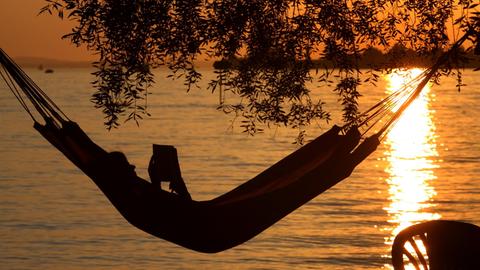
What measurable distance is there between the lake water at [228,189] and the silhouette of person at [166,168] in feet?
28.5

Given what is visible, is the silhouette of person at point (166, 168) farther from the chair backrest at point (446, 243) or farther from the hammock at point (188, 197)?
the chair backrest at point (446, 243)

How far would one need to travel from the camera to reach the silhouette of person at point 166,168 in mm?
7902

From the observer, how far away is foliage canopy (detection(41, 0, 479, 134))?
9438 millimetres

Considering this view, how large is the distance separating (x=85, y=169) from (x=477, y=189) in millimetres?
23178

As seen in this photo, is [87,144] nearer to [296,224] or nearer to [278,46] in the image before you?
[278,46]

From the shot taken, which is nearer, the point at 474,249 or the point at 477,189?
the point at 474,249

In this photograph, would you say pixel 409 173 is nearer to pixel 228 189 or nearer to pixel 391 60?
pixel 228 189

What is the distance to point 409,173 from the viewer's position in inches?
1405

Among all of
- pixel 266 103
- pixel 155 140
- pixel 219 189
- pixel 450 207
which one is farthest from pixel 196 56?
pixel 155 140

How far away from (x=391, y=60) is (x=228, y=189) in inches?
736

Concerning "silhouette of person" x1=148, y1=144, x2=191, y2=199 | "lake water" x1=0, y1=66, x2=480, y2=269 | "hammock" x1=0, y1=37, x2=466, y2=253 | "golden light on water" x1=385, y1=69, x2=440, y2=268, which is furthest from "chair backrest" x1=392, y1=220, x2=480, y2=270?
"lake water" x1=0, y1=66, x2=480, y2=269

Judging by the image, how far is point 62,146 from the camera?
7754 mm

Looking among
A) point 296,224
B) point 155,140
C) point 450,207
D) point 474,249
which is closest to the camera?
point 474,249

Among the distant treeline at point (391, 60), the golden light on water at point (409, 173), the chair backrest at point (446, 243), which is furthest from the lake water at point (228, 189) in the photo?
the chair backrest at point (446, 243)
